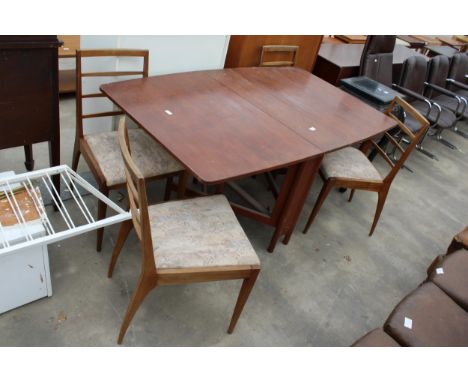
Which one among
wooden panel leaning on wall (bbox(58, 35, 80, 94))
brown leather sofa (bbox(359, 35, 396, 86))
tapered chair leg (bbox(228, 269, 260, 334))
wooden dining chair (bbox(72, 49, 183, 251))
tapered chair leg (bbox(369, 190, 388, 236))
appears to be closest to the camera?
tapered chair leg (bbox(228, 269, 260, 334))

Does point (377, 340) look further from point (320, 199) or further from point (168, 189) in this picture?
point (168, 189)

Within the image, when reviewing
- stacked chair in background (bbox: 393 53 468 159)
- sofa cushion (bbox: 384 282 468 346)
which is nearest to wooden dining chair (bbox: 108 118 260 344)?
sofa cushion (bbox: 384 282 468 346)

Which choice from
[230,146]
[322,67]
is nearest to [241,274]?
[230,146]

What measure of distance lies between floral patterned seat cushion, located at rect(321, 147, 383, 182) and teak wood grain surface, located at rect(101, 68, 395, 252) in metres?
0.27

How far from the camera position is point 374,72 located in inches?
132

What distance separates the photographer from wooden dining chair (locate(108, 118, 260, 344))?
1.35 meters

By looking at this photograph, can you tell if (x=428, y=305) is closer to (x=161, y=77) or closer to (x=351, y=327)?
(x=351, y=327)

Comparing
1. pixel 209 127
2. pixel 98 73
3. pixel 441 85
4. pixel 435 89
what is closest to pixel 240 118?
pixel 209 127

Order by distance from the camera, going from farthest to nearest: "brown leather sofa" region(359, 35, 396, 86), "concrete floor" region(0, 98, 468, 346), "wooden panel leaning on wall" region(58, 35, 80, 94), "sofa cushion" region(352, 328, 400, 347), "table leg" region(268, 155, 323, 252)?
"brown leather sofa" region(359, 35, 396, 86), "wooden panel leaning on wall" region(58, 35, 80, 94), "table leg" region(268, 155, 323, 252), "concrete floor" region(0, 98, 468, 346), "sofa cushion" region(352, 328, 400, 347)

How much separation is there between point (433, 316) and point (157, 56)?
1.87 m

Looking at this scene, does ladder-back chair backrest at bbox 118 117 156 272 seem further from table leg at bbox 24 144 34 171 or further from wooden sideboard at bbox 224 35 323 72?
wooden sideboard at bbox 224 35 323 72

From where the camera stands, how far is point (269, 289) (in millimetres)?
1980

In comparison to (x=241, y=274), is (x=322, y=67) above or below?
above

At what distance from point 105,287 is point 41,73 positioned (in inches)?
38.7
